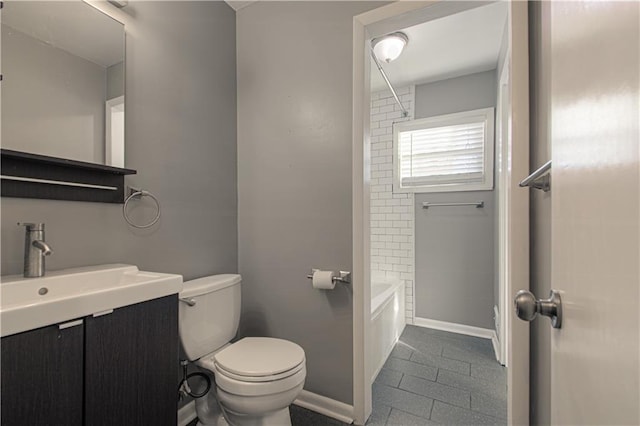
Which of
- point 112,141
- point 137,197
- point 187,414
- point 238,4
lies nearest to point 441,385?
point 187,414

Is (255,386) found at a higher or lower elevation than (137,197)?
lower

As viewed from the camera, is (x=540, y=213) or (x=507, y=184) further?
(x=507, y=184)

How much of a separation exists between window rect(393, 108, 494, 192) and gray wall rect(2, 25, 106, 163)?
9.16 feet

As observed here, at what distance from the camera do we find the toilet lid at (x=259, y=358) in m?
1.30

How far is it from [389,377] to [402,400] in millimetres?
282

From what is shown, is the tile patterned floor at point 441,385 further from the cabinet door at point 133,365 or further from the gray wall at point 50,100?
the gray wall at point 50,100

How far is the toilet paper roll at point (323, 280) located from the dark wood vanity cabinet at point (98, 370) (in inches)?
30.2

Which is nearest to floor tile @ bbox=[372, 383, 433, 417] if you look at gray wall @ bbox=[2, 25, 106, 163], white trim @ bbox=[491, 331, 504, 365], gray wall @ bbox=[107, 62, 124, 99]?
white trim @ bbox=[491, 331, 504, 365]

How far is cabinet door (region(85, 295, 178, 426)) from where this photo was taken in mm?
911

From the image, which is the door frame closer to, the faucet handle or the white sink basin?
the white sink basin

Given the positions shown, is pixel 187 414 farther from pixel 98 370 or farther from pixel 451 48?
pixel 451 48

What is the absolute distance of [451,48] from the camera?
252cm

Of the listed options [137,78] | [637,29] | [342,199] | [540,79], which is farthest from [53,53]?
[540,79]

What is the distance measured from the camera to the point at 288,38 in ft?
6.17
